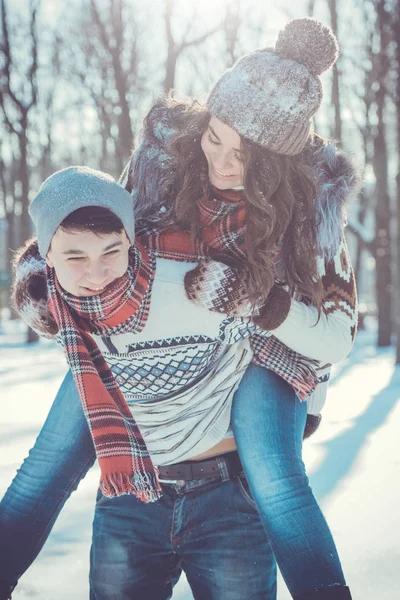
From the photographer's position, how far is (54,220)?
1547mm

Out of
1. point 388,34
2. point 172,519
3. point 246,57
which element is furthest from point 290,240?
point 388,34

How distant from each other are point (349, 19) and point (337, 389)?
8.47m

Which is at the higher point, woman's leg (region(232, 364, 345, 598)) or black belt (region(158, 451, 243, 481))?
woman's leg (region(232, 364, 345, 598))

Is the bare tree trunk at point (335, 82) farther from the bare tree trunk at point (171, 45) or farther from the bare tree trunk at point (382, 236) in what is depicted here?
the bare tree trunk at point (171, 45)

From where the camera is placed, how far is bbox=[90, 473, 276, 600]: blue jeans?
171 cm

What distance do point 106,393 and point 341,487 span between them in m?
1.93

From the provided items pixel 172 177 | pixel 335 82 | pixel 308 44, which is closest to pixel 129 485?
pixel 172 177

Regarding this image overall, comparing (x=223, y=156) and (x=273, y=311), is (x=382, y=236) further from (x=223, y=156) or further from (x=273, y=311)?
(x=273, y=311)

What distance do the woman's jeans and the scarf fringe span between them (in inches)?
10.0

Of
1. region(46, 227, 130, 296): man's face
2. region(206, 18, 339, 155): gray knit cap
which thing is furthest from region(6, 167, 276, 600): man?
region(206, 18, 339, 155): gray knit cap

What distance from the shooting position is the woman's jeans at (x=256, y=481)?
1.48 m

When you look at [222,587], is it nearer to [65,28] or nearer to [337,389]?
[337,389]

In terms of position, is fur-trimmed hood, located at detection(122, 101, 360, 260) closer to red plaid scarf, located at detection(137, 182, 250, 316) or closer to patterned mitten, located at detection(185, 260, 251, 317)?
red plaid scarf, located at detection(137, 182, 250, 316)

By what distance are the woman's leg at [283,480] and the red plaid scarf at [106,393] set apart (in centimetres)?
28
